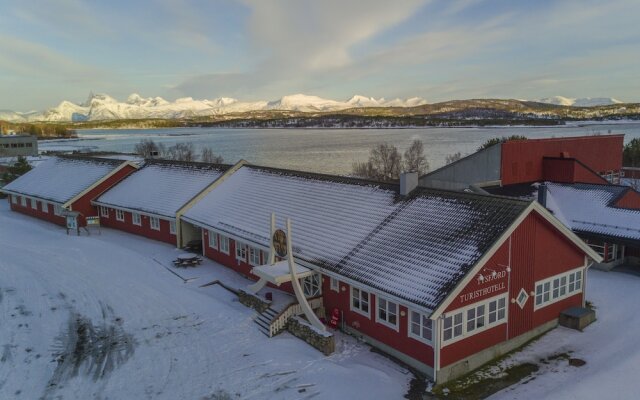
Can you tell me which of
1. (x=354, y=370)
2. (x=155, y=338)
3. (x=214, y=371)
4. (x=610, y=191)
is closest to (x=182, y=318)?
(x=155, y=338)

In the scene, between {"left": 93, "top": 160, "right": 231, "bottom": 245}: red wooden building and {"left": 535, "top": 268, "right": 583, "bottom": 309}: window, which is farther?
{"left": 93, "top": 160, "right": 231, "bottom": 245}: red wooden building

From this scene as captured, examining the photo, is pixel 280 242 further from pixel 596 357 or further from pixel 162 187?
pixel 162 187

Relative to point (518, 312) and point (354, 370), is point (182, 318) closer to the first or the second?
point (354, 370)

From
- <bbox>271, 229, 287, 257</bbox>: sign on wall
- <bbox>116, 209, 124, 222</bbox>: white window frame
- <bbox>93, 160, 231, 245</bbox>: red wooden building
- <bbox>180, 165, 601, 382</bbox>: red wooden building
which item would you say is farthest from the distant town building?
<bbox>271, 229, 287, 257</bbox>: sign on wall

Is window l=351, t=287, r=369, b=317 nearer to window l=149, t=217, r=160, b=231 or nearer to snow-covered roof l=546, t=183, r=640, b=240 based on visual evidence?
snow-covered roof l=546, t=183, r=640, b=240

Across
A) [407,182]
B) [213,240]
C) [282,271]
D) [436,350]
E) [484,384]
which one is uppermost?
[407,182]

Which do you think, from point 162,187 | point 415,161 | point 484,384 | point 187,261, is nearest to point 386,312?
point 484,384
